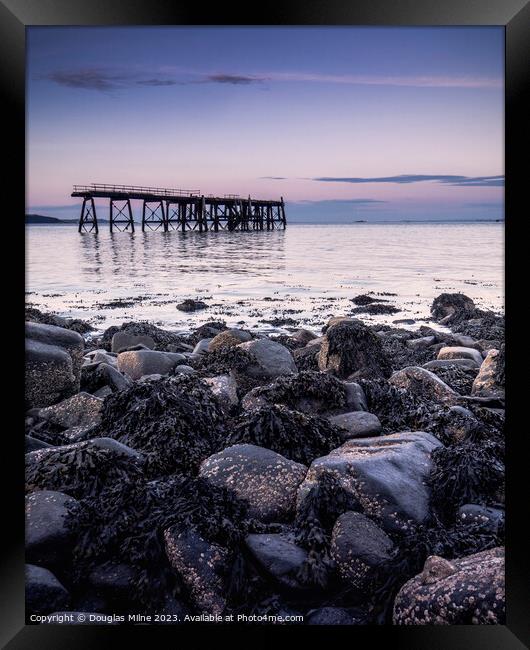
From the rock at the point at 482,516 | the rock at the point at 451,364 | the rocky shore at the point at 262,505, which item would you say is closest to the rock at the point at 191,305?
the rock at the point at 451,364

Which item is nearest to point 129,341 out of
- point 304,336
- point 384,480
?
point 304,336

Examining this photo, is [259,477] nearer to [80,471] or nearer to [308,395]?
[80,471]

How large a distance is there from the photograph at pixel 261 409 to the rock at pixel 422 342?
4 cm

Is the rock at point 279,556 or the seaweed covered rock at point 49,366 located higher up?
the seaweed covered rock at point 49,366

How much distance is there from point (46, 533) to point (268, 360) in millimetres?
3167

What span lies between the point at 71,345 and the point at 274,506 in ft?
8.50

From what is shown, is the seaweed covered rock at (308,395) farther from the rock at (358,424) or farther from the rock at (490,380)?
the rock at (490,380)

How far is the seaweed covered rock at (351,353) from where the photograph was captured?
6.21 m

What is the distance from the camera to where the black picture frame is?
9.27 feet

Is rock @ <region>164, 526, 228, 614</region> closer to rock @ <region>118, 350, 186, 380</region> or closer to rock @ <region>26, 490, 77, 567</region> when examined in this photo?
rock @ <region>26, 490, 77, 567</region>

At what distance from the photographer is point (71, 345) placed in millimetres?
5012

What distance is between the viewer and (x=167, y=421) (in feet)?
13.4

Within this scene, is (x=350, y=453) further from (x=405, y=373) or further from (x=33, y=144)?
(x=33, y=144)
